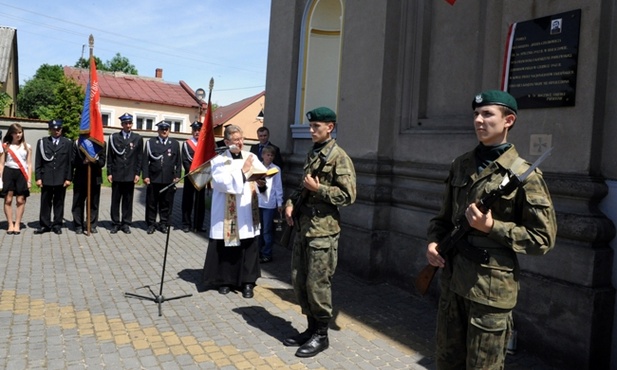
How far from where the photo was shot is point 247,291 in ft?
20.4

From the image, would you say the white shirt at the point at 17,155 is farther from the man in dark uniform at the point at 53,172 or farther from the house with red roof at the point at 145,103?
the house with red roof at the point at 145,103

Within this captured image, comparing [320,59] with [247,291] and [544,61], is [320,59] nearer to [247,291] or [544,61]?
[247,291]

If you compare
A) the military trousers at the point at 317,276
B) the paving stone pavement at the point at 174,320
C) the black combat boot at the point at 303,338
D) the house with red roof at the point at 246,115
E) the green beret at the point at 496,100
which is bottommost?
the paving stone pavement at the point at 174,320

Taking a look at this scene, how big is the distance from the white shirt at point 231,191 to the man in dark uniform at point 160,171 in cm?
405

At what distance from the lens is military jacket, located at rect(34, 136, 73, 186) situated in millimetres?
9531

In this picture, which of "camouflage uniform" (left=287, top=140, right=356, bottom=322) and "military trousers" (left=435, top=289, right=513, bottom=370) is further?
"camouflage uniform" (left=287, top=140, right=356, bottom=322)

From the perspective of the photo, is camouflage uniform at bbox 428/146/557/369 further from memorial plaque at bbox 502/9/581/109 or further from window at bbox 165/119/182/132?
window at bbox 165/119/182/132

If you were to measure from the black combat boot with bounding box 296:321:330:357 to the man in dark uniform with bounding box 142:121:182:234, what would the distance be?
6.14 m

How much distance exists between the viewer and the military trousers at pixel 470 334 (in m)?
2.75

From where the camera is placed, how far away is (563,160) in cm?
471

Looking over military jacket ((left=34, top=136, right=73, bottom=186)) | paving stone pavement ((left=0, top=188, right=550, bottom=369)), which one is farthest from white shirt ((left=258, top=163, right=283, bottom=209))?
military jacket ((left=34, top=136, right=73, bottom=186))

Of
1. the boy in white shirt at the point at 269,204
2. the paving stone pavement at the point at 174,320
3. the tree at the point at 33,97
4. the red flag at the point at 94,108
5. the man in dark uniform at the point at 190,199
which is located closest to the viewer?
the paving stone pavement at the point at 174,320

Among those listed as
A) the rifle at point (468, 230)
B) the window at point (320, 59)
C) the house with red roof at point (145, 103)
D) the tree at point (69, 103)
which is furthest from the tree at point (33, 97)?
the rifle at point (468, 230)

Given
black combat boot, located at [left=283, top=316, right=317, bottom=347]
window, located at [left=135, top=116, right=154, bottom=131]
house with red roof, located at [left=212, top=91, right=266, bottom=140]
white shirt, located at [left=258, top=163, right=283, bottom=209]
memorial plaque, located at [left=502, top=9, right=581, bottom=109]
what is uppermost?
house with red roof, located at [left=212, top=91, right=266, bottom=140]
